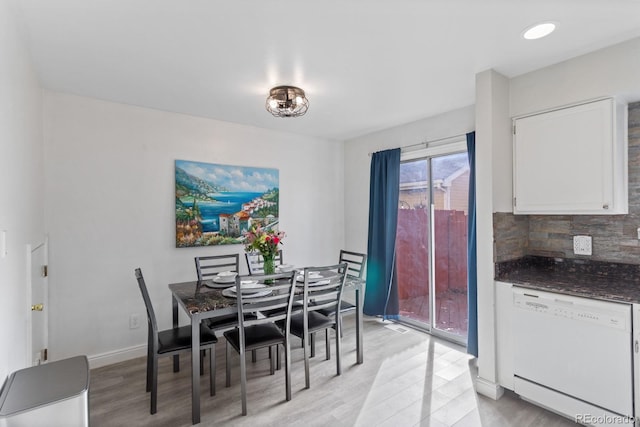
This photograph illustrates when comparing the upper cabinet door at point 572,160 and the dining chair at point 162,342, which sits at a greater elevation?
the upper cabinet door at point 572,160

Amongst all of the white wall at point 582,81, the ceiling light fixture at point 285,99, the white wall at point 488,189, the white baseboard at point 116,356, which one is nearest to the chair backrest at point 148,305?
the white baseboard at point 116,356

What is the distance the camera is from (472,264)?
10.2ft

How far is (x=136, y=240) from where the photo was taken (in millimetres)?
3195

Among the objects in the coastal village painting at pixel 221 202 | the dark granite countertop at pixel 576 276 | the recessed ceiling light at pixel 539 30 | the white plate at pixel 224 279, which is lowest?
the white plate at pixel 224 279

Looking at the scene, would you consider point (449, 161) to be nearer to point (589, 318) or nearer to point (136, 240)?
point (589, 318)

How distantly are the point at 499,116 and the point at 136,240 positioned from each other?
137 inches

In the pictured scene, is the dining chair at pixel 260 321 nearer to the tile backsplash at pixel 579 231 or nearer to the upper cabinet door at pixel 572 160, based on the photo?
the tile backsplash at pixel 579 231

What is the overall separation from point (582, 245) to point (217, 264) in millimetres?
3466

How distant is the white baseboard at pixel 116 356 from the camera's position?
2.98m

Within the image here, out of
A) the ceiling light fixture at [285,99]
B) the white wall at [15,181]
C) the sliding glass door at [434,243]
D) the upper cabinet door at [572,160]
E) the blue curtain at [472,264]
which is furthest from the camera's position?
the sliding glass door at [434,243]

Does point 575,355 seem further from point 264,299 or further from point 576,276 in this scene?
point 264,299

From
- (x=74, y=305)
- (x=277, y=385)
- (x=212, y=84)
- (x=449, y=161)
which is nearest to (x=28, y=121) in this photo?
(x=212, y=84)

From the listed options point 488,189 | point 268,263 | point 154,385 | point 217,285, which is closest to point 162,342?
point 154,385

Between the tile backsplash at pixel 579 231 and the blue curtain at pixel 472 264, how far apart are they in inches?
16.9
